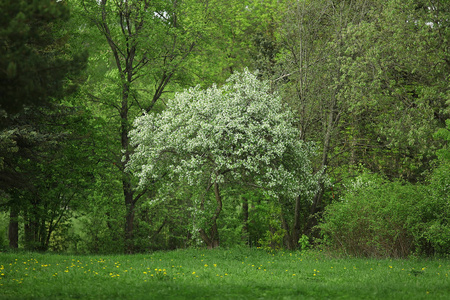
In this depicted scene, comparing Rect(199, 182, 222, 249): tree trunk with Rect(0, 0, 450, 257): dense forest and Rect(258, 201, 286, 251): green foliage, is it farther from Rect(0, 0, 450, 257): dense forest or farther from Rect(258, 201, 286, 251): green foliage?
Rect(258, 201, 286, 251): green foliage

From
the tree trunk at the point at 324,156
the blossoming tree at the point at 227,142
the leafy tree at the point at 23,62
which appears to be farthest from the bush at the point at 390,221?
the leafy tree at the point at 23,62

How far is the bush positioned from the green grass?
3.32ft

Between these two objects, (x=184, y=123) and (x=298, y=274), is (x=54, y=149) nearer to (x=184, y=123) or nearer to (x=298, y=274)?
(x=184, y=123)

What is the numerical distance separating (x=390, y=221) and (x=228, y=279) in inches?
249

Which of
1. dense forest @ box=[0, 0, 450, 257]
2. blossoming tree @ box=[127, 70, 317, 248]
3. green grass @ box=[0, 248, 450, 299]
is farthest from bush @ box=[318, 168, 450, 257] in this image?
blossoming tree @ box=[127, 70, 317, 248]

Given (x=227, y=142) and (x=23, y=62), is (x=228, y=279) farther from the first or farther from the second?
(x=23, y=62)

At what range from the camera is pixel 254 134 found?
14281mm

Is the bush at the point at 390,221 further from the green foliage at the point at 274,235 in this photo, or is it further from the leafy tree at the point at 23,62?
the leafy tree at the point at 23,62

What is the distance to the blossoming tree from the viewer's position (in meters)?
14.2

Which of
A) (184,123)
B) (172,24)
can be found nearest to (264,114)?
(184,123)

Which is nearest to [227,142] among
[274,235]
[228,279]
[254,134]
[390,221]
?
[254,134]

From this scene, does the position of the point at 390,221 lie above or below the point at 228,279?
above

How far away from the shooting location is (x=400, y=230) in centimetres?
1384

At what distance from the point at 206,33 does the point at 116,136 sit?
6.32m
